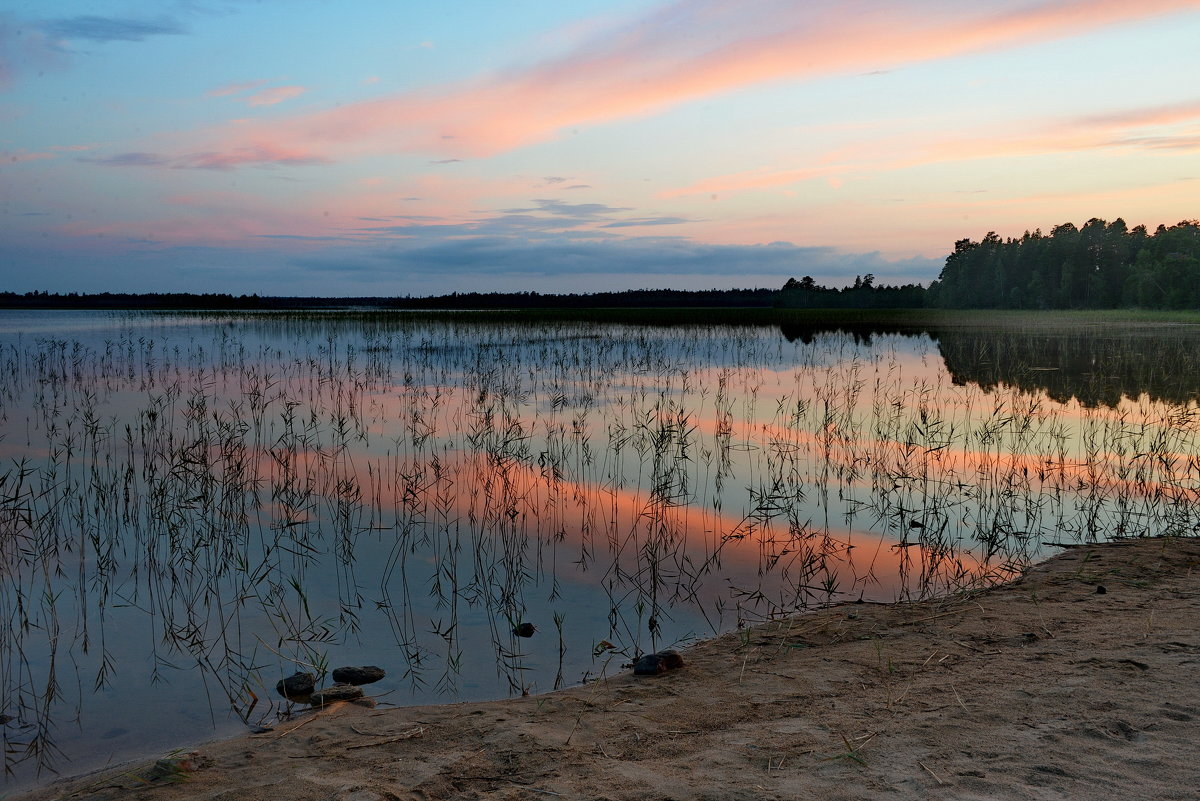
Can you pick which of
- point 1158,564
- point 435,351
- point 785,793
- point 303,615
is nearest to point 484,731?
point 785,793

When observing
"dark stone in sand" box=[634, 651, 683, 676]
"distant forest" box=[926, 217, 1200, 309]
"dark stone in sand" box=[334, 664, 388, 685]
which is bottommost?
"dark stone in sand" box=[334, 664, 388, 685]

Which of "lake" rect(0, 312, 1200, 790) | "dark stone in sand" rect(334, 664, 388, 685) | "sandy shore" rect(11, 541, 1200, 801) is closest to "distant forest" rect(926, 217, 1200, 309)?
"lake" rect(0, 312, 1200, 790)

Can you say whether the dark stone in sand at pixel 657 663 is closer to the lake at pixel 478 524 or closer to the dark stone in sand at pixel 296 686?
the lake at pixel 478 524

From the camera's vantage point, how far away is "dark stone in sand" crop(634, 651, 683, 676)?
5.12 m

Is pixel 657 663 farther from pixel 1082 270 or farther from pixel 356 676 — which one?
pixel 1082 270

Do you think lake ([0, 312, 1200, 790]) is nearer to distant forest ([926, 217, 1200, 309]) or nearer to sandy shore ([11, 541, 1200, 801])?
sandy shore ([11, 541, 1200, 801])

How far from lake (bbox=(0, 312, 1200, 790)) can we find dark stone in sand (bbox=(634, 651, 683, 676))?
48 centimetres

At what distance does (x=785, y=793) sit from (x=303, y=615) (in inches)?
178

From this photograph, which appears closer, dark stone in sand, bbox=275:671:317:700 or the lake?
dark stone in sand, bbox=275:671:317:700

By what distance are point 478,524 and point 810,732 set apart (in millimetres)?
5369

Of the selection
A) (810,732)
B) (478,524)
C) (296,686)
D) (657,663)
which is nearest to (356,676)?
(296,686)

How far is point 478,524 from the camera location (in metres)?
8.74

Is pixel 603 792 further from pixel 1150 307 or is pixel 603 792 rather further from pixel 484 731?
pixel 1150 307

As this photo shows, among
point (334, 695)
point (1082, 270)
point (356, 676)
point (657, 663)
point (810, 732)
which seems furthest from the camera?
point (1082, 270)
